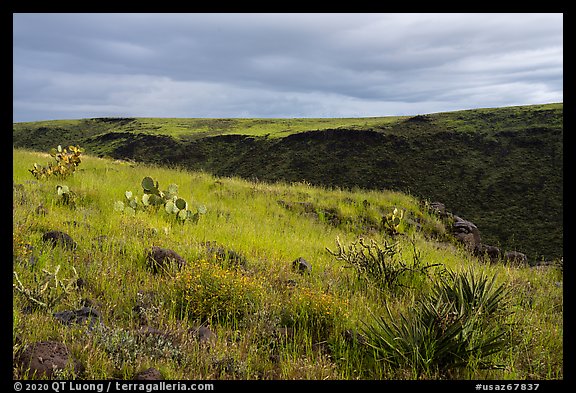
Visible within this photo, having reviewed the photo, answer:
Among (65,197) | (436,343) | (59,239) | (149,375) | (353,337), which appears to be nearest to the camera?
(149,375)

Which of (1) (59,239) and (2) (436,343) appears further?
(1) (59,239)

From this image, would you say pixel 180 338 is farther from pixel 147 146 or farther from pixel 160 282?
pixel 147 146

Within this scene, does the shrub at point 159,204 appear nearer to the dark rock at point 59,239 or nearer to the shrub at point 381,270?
the dark rock at point 59,239

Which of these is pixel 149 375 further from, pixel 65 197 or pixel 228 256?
pixel 65 197

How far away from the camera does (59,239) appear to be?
5.94m

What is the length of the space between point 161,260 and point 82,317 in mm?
1853

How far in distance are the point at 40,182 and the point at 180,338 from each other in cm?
850

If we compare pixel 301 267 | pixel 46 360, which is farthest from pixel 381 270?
pixel 46 360

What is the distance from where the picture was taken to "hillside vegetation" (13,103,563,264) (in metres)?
25.2

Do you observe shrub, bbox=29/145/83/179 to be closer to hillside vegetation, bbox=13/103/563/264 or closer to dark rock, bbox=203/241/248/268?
dark rock, bbox=203/241/248/268

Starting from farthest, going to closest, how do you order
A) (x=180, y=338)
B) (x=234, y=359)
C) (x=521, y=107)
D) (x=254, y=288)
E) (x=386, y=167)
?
1. (x=521, y=107)
2. (x=386, y=167)
3. (x=254, y=288)
4. (x=180, y=338)
5. (x=234, y=359)
